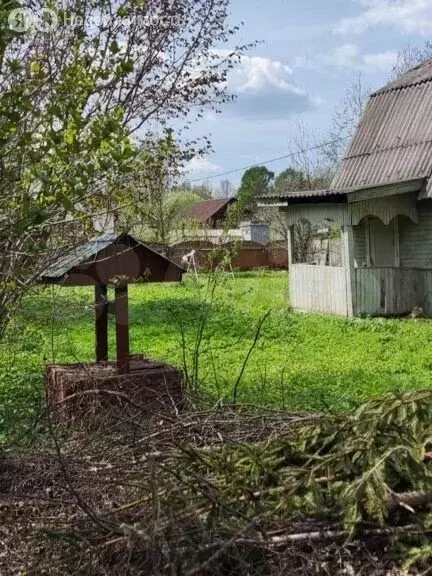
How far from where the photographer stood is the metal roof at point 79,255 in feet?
20.2

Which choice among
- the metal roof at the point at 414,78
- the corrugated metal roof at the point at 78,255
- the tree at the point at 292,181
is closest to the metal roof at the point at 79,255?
the corrugated metal roof at the point at 78,255

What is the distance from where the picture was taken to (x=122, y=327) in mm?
6789

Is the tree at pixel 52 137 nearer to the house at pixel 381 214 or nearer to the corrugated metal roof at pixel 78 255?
the corrugated metal roof at pixel 78 255

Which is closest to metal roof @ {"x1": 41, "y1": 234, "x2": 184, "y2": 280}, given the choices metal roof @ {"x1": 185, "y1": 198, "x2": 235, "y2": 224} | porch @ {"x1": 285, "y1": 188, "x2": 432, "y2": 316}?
→ porch @ {"x1": 285, "y1": 188, "x2": 432, "y2": 316}

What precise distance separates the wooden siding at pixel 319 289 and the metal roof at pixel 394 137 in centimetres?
222

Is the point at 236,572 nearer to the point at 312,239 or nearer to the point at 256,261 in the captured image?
the point at 312,239

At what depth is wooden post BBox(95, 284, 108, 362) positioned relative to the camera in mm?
7027

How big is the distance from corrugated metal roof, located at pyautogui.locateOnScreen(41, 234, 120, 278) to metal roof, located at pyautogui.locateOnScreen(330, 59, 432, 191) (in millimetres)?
11731

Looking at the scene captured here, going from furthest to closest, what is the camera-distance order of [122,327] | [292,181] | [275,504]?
[292,181] → [122,327] → [275,504]

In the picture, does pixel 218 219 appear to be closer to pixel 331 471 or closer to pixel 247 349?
pixel 247 349

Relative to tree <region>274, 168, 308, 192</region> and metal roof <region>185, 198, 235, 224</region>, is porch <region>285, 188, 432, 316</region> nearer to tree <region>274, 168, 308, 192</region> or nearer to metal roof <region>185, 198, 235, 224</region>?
tree <region>274, 168, 308, 192</region>

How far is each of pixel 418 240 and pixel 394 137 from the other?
3126 millimetres

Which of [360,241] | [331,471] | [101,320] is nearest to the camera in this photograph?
[331,471]

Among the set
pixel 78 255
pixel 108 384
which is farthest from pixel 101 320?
pixel 78 255
